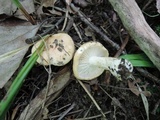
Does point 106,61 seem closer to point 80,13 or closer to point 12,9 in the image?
point 80,13

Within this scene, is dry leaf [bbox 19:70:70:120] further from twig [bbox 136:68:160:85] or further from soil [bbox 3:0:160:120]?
twig [bbox 136:68:160:85]

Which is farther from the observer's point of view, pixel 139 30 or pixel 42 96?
pixel 42 96

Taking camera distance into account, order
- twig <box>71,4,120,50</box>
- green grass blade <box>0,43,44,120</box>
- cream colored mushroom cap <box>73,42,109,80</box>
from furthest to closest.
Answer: twig <box>71,4,120,50</box> → cream colored mushroom cap <box>73,42,109,80</box> → green grass blade <box>0,43,44,120</box>

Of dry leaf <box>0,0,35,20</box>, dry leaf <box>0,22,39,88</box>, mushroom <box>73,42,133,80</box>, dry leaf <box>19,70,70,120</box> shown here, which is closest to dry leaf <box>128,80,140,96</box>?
mushroom <box>73,42,133,80</box>

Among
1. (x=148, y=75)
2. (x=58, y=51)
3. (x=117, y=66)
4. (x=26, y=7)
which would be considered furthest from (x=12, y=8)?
(x=148, y=75)

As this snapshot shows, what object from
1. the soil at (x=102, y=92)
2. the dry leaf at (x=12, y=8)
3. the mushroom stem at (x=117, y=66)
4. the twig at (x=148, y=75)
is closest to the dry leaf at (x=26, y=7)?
the dry leaf at (x=12, y=8)

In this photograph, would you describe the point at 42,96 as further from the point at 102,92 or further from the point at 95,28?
the point at 95,28

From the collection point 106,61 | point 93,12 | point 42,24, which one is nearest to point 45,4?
point 42,24
